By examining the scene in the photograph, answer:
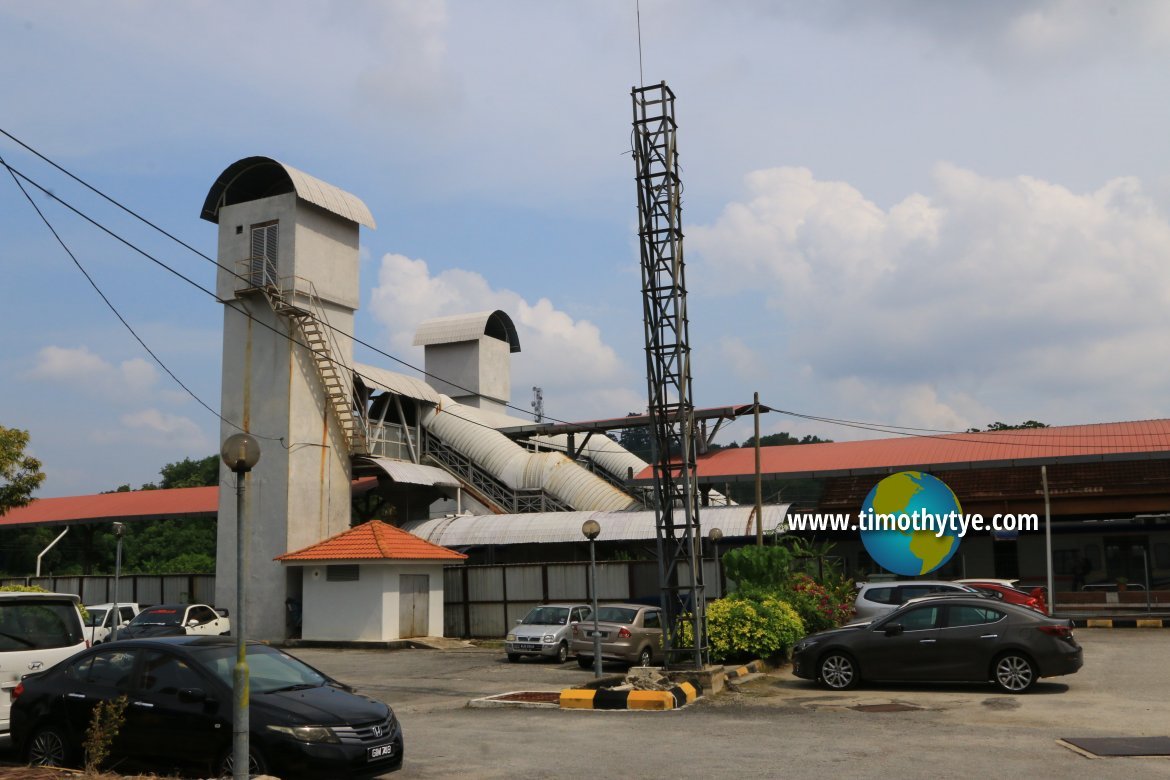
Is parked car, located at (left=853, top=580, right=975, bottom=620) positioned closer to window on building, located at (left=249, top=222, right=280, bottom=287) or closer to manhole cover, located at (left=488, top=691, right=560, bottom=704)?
manhole cover, located at (left=488, top=691, right=560, bottom=704)

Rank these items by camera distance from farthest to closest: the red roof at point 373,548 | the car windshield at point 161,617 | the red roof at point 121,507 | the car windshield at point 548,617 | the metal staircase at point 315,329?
the red roof at point 121,507, the metal staircase at point 315,329, the red roof at point 373,548, the car windshield at point 161,617, the car windshield at point 548,617

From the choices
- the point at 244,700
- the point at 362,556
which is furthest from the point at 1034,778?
the point at 362,556

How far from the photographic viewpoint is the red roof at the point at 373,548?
100 feet

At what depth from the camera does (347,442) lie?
3638 centimetres

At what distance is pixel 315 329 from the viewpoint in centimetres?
3481

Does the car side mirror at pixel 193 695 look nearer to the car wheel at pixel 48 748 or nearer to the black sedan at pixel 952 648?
the car wheel at pixel 48 748

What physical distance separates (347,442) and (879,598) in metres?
20.2

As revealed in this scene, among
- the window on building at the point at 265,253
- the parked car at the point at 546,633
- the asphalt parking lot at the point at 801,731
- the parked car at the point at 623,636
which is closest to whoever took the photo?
the asphalt parking lot at the point at 801,731

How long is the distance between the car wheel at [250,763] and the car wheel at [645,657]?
1414 centimetres

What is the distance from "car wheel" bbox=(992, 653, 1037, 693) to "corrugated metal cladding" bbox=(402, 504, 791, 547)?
16664 millimetres

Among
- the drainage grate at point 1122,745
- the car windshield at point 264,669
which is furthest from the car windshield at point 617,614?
the car windshield at point 264,669

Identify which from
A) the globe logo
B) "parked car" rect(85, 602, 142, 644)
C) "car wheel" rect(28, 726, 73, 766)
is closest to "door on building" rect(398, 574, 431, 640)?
"parked car" rect(85, 602, 142, 644)

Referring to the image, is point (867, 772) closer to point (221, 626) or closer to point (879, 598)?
point (879, 598)

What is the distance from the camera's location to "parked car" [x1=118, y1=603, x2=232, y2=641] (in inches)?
1069
